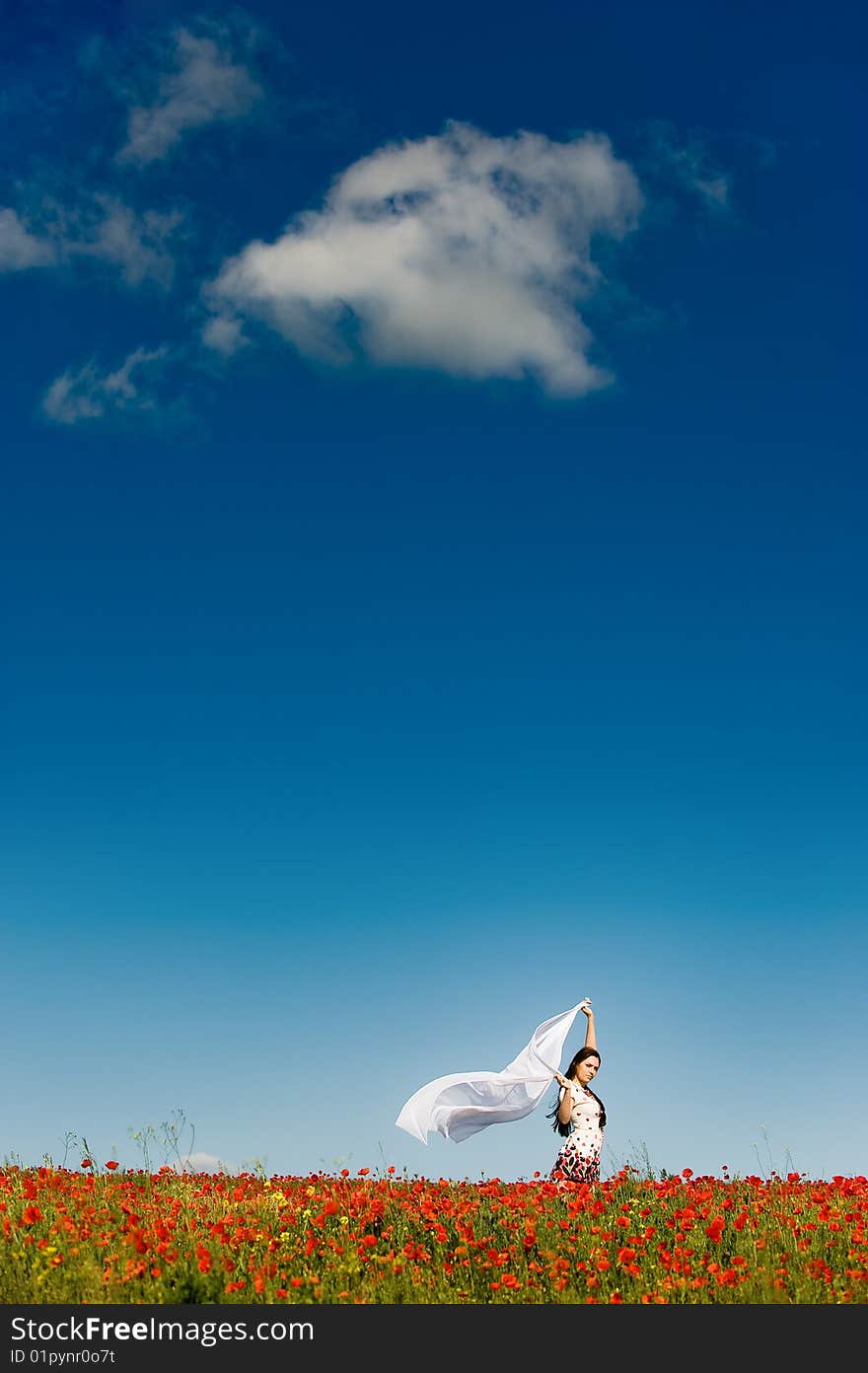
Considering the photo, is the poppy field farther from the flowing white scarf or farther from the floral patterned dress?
the flowing white scarf

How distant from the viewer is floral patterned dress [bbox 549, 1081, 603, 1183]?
1510 cm

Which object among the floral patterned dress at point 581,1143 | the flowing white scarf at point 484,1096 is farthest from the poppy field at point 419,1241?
the flowing white scarf at point 484,1096

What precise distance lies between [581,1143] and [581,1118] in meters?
0.33

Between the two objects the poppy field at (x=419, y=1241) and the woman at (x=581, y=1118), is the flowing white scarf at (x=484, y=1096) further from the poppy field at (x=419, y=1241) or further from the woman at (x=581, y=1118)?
the poppy field at (x=419, y=1241)

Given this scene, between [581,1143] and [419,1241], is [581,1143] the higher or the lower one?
the higher one

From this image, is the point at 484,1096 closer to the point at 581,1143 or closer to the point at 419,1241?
the point at 581,1143

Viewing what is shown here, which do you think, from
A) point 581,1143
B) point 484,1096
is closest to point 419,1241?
point 581,1143

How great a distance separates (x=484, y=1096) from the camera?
54.1 ft

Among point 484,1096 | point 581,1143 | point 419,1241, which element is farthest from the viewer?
point 484,1096

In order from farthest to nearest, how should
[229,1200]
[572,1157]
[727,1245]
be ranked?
1. [572,1157]
2. [229,1200]
3. [727,1245]

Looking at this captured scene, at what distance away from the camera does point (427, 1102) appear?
1603cm
